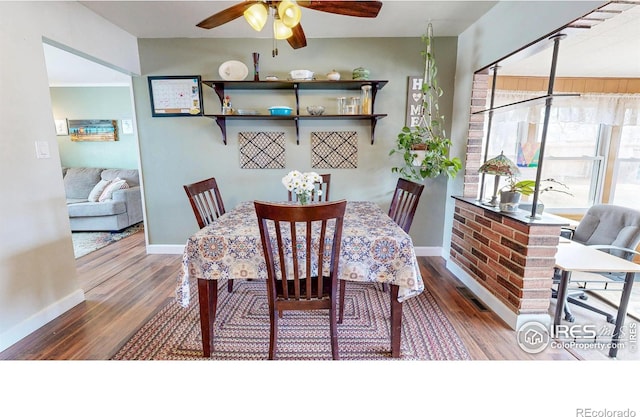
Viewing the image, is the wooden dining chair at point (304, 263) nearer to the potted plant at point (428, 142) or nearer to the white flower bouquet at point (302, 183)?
the white flower bouquet at point (302, 183)

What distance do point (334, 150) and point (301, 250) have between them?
182 cm

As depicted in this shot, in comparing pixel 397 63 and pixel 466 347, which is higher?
pixel 397 63

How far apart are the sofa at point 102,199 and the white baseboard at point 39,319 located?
7.12ft

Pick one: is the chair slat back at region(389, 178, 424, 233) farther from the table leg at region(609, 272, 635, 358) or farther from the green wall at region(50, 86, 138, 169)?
the green wall at region(50, 86, 138, 169)

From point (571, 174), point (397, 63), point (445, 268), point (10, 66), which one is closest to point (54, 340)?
point (10, 66)

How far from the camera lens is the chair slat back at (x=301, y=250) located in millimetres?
1323

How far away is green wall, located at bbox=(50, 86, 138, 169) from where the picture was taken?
509cm

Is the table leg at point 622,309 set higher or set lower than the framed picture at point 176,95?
lower

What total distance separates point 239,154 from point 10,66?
1750mm

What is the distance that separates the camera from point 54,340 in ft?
6.03

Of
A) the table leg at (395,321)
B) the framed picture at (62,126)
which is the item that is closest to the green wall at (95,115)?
the framed picture at (62,126)

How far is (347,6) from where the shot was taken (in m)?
1.62
